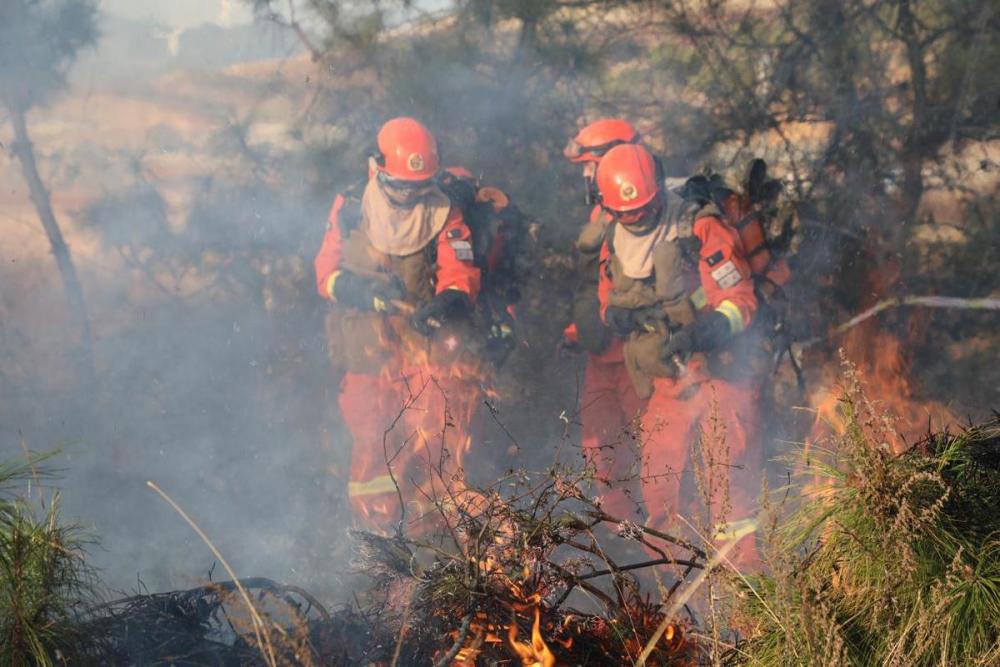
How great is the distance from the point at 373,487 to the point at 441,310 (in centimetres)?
131

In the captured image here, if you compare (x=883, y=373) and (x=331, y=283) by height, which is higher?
(x=331, y=283)

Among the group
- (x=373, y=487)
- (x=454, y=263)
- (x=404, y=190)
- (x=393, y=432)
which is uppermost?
(x=404, y=190)

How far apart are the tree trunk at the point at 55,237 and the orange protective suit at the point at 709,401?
4950 millimetres

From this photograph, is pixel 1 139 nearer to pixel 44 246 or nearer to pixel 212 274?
pixel 44 246

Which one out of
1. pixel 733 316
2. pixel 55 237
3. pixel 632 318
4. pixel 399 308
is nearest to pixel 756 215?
pixel 733 316

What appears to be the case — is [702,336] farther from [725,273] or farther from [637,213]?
[637,213]

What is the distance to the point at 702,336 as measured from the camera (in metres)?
5.60

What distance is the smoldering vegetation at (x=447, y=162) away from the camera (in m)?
7.17

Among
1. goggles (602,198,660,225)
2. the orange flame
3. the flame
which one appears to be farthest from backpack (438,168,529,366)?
the flame

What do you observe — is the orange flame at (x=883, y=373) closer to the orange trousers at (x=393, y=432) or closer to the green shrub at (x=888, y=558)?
the orange trousers at (x=393, y=432)

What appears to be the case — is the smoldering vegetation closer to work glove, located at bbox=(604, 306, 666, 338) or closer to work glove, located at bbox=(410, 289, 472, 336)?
work glove, located at bbox=(410, 289, 472, 336)

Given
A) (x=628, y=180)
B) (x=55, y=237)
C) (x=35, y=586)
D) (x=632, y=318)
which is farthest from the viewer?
(x=55, y=237)

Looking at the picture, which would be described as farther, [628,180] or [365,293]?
[365,293]

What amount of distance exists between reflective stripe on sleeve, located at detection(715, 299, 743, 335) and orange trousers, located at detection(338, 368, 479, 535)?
1.90 metres
